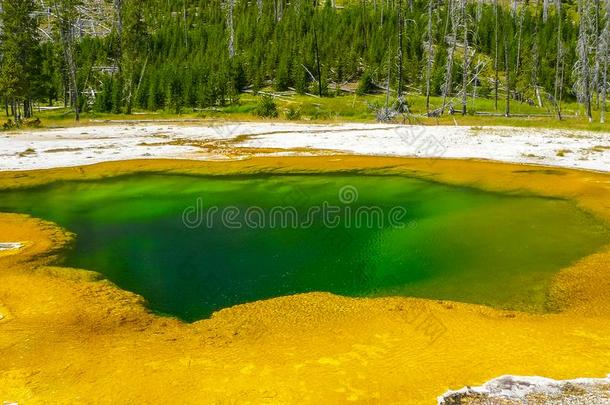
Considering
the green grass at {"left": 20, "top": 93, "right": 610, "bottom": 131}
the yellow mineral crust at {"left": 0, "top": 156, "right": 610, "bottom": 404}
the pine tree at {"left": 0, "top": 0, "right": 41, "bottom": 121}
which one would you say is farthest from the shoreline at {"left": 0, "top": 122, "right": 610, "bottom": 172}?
the pine tree at {"left": 0, "top": 0, "right": 41, "bottom": 121}

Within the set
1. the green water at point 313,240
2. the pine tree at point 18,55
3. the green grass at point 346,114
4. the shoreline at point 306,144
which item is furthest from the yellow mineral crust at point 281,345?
the pine tree at point 18,55

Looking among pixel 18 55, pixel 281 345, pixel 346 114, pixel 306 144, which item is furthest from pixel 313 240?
pixel 18 55

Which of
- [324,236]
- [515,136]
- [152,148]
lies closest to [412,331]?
[324,236]

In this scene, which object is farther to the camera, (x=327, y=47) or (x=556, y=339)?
(x=327, y=47)

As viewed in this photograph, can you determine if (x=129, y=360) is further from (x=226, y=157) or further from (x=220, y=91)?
(x=220, y=91)

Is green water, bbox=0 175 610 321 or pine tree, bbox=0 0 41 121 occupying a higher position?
pine tree, bbox=0 0 41 121

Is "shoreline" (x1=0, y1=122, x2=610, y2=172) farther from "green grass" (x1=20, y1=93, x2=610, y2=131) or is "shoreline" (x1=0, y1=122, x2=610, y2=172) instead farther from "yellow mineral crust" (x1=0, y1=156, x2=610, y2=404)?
"yellow mineral crust" (x1=0, y1=156, x2=610, y2=404)
